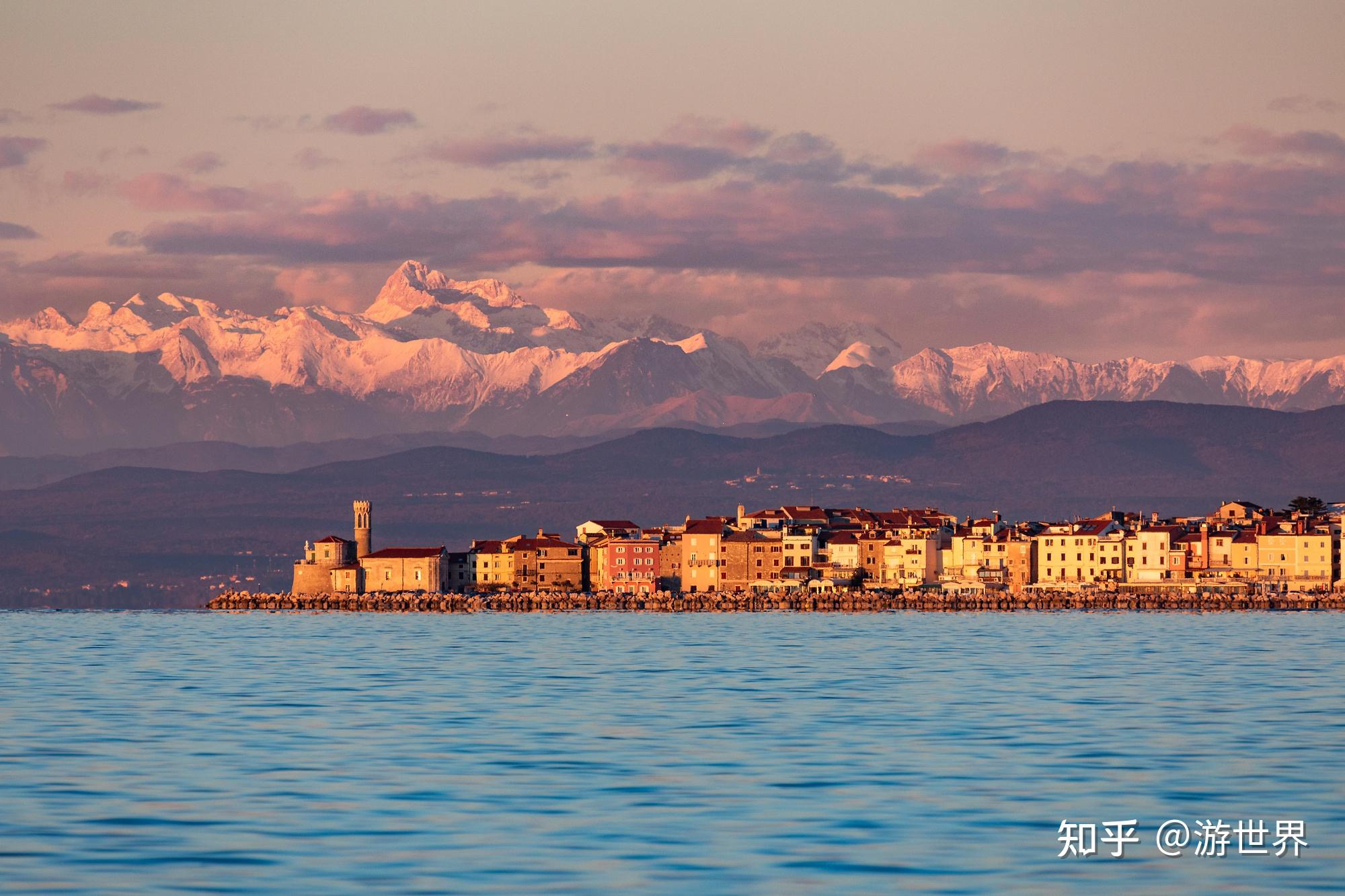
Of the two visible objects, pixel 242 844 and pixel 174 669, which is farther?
pixel 174 669

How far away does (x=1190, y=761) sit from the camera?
152ft

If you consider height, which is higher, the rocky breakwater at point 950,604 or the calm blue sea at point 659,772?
the calm blue sea at point 659,772

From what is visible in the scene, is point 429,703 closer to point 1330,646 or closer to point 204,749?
point 204,749

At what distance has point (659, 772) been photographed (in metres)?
44.6

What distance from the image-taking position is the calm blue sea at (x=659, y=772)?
3272 centimetres

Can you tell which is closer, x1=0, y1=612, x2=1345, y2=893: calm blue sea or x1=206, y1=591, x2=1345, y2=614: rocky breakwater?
x1=0, y1=612, x2=1345, y2=893: calm blue sea

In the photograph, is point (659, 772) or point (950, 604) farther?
point (950, 604)

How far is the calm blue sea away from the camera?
32719 mm

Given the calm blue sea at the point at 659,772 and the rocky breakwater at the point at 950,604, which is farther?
the rocky breakwater at the point at 950,604

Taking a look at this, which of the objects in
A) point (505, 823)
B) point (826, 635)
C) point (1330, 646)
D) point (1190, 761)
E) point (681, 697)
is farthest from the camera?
point (826, 635)

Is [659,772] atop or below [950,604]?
atop

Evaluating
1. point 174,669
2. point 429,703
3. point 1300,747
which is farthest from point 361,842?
point 174,669

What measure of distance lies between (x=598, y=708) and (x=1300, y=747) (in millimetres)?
20907

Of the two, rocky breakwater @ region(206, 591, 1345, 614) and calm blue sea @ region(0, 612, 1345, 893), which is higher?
calm blue sea @ region(0, 612, 1345, 893)
